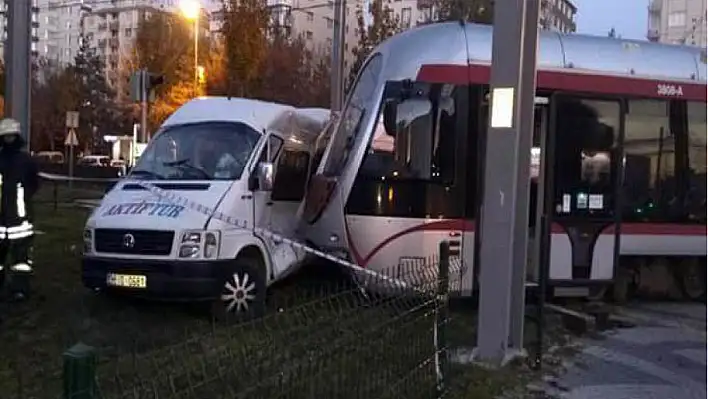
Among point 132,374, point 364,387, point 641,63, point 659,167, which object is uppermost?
point 641,63

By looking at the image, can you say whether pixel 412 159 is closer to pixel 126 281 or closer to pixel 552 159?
pixel 552 159

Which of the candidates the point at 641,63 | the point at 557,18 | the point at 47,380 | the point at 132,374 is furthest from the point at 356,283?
the point at 557,18

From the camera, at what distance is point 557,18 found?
90.2 feet

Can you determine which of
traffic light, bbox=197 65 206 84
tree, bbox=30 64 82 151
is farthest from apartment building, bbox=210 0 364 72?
tree, bbox=30 64 82 151

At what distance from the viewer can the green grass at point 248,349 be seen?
3.97 meters

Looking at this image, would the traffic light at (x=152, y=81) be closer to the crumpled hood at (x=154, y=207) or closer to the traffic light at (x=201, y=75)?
the crumpled hood at (x=154, y=207)

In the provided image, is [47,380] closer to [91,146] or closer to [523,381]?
[523,381]

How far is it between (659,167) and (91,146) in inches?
2304

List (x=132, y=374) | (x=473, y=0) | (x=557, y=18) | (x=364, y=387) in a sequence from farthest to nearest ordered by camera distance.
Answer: (x=557, y=18) < (x=473, y=0) < (x=364, y=387) < (x=132, y=374)

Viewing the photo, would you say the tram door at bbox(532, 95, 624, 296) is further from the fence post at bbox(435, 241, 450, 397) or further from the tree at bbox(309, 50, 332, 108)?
the tree at bbox(309, 50, 332, 108)

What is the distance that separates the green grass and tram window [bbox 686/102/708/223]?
11.5ft

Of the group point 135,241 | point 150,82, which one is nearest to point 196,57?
point 150,82

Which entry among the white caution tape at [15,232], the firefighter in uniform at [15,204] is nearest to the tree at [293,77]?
the firefighter in uniform at [15,204]

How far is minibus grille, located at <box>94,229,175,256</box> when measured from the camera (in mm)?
9164
